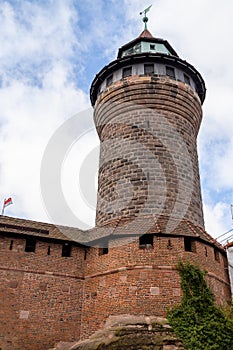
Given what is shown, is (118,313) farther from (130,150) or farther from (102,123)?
(102,123)

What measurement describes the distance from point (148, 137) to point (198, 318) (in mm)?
8150

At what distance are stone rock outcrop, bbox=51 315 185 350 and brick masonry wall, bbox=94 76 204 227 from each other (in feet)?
14.3

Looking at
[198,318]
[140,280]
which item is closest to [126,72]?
[140,280]

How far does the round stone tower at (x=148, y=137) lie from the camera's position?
51.9ft

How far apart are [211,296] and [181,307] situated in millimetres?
1210

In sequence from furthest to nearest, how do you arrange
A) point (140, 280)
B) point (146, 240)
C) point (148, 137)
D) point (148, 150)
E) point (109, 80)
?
point (109, 80) → point (148, 137) → point (148, 150) → point (146, 240) → point (140, 280)

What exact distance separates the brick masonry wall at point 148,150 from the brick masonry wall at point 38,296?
2778mm

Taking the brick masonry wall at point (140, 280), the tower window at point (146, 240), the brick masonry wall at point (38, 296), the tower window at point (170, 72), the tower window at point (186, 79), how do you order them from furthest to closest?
A: the tower window at point (186, 79), the tower window at point (170, 72), the tower window at point (146, 240), the brick masonry wall at point (38, 296), the brick masonry wall at point (140, 280)

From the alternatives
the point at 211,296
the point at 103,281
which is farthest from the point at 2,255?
the point at 211,296

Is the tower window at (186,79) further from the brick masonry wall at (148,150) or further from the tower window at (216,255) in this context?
the tower window at (216,255)

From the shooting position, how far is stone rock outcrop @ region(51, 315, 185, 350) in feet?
37.2

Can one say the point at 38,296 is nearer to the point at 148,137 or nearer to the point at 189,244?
the point at 189,244

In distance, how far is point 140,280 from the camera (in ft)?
43.9

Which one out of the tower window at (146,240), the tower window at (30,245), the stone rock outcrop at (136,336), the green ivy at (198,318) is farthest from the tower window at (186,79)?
the stone rock outcrop at (136,336)
